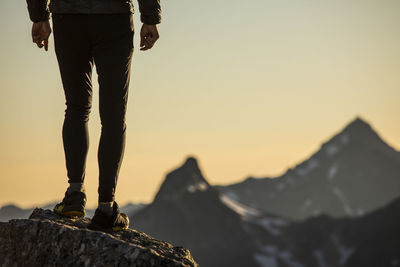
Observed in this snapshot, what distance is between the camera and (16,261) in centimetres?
1027

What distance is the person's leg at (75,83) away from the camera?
10.4 m

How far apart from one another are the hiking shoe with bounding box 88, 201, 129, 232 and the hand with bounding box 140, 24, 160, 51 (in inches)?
99.0

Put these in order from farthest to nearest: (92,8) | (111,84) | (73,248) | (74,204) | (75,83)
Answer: (74,204), (75,83), (111,84), (92,8), (73,248)

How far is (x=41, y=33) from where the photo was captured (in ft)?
35.1

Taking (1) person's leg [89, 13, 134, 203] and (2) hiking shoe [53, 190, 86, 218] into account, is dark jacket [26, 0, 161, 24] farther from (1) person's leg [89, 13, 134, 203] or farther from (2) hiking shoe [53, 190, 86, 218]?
(2) hiking shoe [53, 190, 86, 218]

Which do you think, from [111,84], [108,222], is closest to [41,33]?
[111,84]

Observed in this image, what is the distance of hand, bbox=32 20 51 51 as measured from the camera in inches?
420

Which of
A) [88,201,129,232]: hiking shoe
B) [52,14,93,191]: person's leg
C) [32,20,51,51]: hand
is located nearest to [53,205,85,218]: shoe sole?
[52,14,93,191]: person's leg

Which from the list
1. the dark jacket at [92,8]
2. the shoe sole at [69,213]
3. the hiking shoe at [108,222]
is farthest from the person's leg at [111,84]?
the shoe sole at [69,213]

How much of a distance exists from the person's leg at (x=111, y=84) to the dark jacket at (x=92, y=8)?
13 cm

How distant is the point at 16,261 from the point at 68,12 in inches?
144

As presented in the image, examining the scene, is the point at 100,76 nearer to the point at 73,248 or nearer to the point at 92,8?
the point at 92,8

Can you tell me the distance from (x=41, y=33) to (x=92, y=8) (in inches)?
39.8

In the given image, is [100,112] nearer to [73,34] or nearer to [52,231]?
[73,34]
